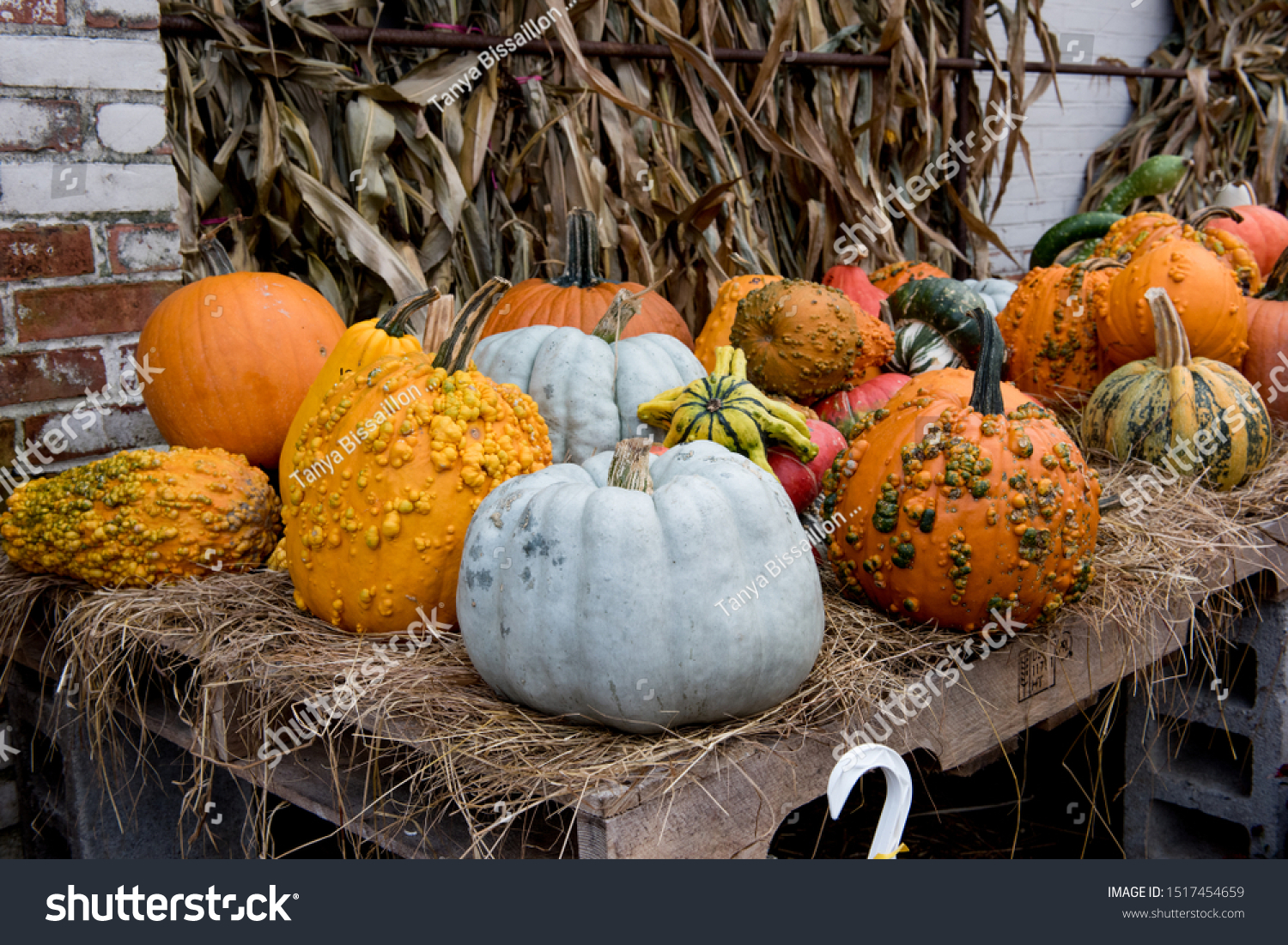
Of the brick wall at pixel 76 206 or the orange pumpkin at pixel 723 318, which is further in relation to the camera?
the orange pumpkin at pixel 723 318

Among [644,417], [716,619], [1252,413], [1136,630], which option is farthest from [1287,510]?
[716,619]

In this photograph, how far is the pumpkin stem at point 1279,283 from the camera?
2795 mm

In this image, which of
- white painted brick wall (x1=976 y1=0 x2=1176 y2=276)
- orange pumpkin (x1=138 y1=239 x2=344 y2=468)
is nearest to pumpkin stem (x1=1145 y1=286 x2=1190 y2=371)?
orange pumpkin (x1=138 y1=239 x2=344 y2=468)

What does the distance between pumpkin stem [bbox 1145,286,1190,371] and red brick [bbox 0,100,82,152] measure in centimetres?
233

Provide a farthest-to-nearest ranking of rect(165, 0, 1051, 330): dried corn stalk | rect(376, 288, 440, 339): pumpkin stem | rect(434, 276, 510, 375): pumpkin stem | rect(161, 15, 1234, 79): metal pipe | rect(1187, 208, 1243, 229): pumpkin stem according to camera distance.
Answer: rect(1187, 208, 1243, 229): pumpkin stem, rect(165, 0, 1051, 330): dried corn stalk, rect(161, 15, 1234, 79): metal pipe, rect(376, 288, 440, 339): pumpkin stem, rect(434, 276, 510, 375): pumpkin stem

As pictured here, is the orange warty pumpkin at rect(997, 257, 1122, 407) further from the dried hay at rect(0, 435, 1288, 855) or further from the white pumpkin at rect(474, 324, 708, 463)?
the white pumpkin at rect(474, 324, 708, 463)

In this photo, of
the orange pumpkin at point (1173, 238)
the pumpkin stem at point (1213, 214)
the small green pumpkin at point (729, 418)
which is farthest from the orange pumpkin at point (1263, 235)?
the small green pumpkin at point (729, 418)

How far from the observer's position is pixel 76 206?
6.31ft

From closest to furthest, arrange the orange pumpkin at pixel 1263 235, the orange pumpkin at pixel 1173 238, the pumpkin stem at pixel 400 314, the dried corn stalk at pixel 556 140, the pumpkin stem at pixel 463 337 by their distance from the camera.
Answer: the pumpkin stem at pixel 463 337 < the pumpkin stem at pixel 400 314 < the dried corn stalk at pixel 556 140 < the orange pumpkin at pixel 1173 238 < the orange pumpkin at pixel 1263 235

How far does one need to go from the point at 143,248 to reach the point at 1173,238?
102 inches

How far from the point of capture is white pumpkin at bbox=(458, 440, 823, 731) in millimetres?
1277

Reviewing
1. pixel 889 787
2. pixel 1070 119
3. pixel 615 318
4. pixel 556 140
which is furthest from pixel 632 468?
pixel 1070 119
